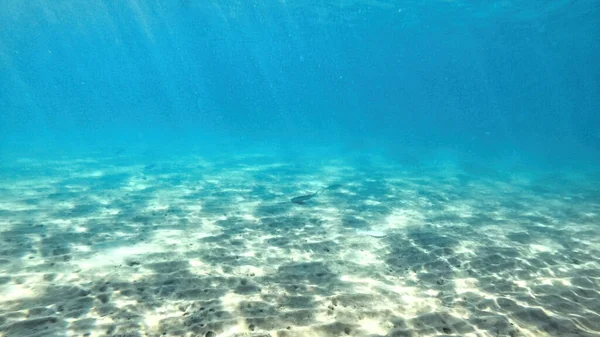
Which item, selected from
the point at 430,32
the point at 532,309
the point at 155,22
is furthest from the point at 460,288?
the point at 155,22

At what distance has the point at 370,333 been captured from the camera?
5.11 metres

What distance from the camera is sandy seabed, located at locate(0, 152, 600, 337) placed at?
540 centimetres

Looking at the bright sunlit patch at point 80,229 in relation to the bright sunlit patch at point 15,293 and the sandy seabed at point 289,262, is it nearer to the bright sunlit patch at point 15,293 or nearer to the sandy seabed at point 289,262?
the sandy seabed at point 289,262

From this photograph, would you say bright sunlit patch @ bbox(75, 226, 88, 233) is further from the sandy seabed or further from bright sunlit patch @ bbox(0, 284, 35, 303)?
bright sunlit patch @ bbox(0, 284, 35, 303)

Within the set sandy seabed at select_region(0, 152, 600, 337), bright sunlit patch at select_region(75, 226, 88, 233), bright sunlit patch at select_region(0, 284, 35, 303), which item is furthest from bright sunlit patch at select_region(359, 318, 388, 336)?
bright sunlit patch at select_region(75, 226, 88, 233)

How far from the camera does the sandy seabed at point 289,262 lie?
540 centimetres

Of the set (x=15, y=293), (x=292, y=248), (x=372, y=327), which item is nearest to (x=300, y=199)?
(x=292, y=248)

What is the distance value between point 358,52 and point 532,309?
286 ft

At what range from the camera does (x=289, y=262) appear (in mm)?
7812

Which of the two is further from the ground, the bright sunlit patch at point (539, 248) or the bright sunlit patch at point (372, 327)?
the bright sunlit patch at point (372, 327)

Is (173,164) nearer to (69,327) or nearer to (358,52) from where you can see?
(69,327)

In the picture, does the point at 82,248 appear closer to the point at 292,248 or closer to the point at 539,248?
the point at 292,248

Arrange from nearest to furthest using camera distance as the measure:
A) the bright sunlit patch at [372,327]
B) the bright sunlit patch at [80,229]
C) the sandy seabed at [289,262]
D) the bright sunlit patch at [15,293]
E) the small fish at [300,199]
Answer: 1. the bright sunlit patch at [372,327]
2. the sandy seabed at [289,262]
3. the bright sunlit patch at [15,293]
4. the bright sunlit patch at [80,229]
5. the small fish at [300,199]

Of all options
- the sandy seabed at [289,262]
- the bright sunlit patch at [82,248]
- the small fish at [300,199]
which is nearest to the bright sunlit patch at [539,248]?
the sandy seabed at [289,262]
